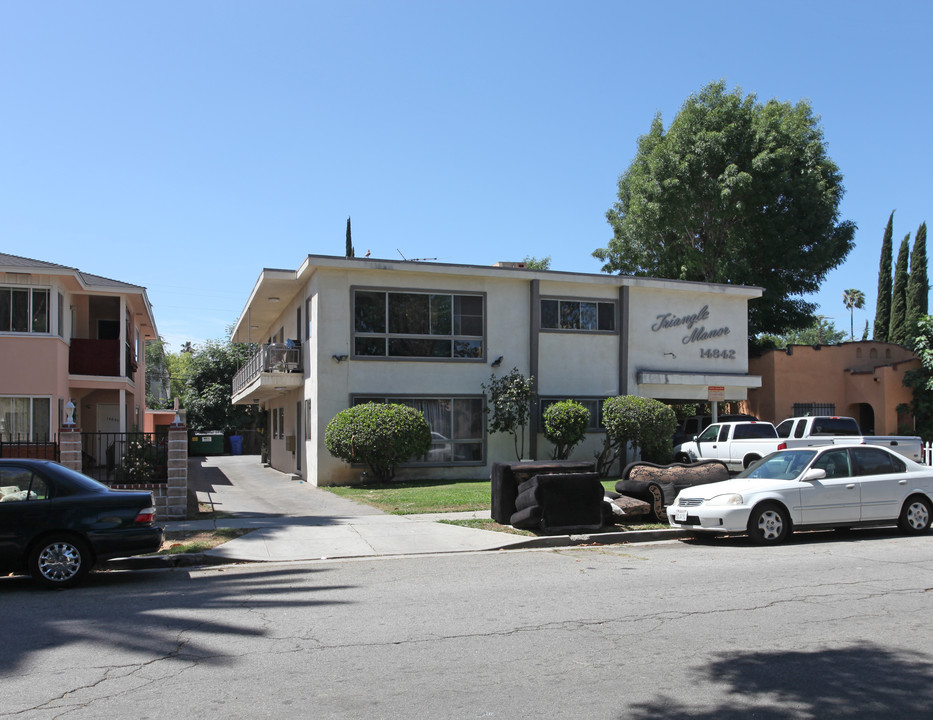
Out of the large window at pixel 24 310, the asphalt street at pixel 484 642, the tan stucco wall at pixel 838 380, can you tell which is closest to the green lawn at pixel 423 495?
the asphalt street at pixel 484 642

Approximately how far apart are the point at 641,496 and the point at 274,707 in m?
9.81

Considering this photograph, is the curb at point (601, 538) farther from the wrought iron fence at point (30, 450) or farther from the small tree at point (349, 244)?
the small tree at point (349, 244)

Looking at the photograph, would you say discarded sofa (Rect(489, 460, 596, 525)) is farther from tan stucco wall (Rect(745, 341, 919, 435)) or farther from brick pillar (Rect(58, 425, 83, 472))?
tan stucco wall (Rect(745, 341, 919, 435))

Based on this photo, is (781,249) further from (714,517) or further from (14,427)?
(14,427)

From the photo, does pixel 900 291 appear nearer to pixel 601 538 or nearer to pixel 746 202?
pixel 746 202

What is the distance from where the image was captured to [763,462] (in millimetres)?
12844

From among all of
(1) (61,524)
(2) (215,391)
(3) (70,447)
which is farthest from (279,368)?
(2) (215,391)

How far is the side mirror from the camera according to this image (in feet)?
39.1

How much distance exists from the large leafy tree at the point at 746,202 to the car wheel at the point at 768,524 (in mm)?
24609

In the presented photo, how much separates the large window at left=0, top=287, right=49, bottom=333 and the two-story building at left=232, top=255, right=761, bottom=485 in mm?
6054

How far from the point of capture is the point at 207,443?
4688 centimetres

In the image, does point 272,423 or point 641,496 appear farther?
point 272,423

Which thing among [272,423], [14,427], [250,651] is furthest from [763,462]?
[272,423]

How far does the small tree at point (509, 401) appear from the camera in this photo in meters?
23.4
